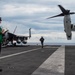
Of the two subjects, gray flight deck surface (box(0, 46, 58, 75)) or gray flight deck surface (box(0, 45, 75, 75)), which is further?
gray flight deck surface (box(0, 46, 58, 75))

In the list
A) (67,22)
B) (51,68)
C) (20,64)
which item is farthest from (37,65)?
(67,22)

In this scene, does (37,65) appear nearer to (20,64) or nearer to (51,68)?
(20,64)


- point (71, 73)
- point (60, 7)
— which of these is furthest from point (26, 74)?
point (60, 7)

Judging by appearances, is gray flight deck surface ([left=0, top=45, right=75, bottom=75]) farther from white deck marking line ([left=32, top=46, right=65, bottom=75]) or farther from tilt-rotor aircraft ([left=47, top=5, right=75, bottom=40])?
tilt-rotor aircraft ([left=47, top=5, right=75, bottom=40])

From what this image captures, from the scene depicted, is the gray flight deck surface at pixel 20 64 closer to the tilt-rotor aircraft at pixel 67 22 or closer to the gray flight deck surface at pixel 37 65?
the gray flight deck surface at pixel 37 65

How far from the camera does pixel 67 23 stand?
45750mm

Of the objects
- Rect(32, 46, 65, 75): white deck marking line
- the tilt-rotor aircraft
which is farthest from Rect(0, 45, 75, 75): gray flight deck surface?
the tilt-rotor aircraft

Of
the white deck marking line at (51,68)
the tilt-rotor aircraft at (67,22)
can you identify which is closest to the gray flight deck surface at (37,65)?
the white deck marking line at (51,68)

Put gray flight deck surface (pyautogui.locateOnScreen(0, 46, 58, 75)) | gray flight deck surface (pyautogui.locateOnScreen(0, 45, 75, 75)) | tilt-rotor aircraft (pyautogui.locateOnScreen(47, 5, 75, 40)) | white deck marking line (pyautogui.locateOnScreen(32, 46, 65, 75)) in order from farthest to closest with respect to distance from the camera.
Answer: tilt-rotor aircraft (pyautogui.locateOnScreen(47, 5, 75, 40)) → gray flight deck surface (pyautogui.locateOnScreen(0, 46, 58, 75)) → gray flight deck surface (pyautogui.locateOnScreen(0, 45, 75, 75)) → white deck marking line (pyautogui.locateOnScreen(32, 46, 65, 75))

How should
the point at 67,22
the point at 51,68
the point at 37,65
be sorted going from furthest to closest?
the point at 67,22, the point at 37,65, the point at 51,68

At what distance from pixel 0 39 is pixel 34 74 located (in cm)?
236

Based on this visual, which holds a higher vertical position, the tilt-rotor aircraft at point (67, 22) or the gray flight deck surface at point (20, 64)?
the tilt-rotor aircraft at point (67, 22)

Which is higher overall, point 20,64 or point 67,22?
point 67,22

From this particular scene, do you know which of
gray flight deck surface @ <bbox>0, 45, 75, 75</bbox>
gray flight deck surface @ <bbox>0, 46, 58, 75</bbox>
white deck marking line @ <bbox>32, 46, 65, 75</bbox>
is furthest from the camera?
gray flight deck surface @ <bbox>0, 46, 58, 75</bbox>
